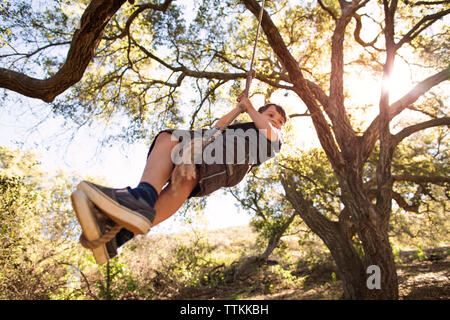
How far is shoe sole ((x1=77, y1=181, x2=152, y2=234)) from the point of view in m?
1.41

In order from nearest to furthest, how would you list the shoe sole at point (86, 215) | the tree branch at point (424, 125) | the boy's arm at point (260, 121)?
the shoe sole at point (86, 215)
the boy's arm at point (260, 121)
the tree branch at point (424, 125)

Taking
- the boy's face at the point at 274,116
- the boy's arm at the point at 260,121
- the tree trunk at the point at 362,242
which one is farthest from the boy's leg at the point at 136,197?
the tree trunk at the point at 362,242

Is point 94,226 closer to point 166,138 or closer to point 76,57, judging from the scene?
point 166,138

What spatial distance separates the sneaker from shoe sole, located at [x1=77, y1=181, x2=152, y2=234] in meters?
0.03

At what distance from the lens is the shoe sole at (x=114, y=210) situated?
141 cm

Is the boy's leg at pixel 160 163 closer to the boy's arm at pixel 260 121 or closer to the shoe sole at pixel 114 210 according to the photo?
the shoe sole at pixel 114 210

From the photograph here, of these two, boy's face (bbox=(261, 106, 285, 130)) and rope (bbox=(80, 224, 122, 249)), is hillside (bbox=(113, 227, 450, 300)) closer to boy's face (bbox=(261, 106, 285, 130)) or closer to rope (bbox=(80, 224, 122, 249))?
boy's face (bbox=(261, 106, 285, 130))

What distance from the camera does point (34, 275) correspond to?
17.3 ft

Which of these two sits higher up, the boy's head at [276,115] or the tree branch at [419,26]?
the tree branch at [419,26]

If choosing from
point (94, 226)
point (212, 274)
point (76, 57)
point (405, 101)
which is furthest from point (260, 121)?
point (212, 274)

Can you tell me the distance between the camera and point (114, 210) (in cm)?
142

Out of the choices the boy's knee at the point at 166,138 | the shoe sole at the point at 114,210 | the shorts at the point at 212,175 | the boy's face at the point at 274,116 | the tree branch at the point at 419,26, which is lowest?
the shoe sole at the point at 114,210

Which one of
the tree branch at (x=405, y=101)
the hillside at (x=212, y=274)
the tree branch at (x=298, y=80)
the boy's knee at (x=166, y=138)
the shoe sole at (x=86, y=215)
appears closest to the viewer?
the shoe sole at (x=86, y=215)
